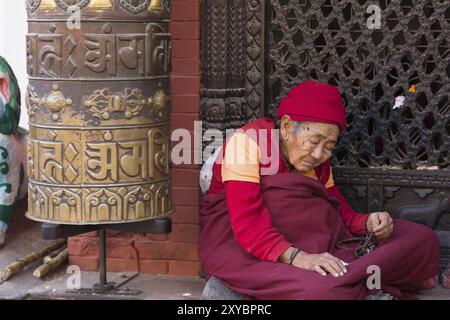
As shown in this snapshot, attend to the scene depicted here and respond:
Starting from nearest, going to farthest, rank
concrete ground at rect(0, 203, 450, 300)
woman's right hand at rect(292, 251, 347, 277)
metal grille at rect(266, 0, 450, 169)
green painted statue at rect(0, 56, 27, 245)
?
woman's right hand at rect(292, 251, 347, 277) < concrete ground at rect(0, 203, 450, 300) < metal grille at rect(266, 0, 450, 169) < green painted statue at rect(0, 56, 27, 245)

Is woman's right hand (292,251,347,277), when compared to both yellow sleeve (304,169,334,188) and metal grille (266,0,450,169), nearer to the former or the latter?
yellow sleeve (304,169,334,188)

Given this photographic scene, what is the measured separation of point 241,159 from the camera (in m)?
4.17

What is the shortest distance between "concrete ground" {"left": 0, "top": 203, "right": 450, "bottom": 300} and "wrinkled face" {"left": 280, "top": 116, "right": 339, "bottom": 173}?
976mm

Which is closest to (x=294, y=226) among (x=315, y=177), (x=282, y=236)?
(x=282, y=236)

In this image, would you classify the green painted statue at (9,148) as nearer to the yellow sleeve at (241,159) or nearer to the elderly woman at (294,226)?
the elderly woman at (294,226)

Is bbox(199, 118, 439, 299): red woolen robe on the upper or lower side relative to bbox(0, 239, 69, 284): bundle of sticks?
upper

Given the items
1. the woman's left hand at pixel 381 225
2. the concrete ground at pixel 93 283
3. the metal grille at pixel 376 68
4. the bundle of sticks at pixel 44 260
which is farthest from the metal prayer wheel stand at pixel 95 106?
the woman's left hand at pixel 381 225

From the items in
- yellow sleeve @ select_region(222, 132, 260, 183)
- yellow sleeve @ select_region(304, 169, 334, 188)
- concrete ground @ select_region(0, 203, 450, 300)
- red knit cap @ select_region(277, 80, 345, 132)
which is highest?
red knit cap @ select_region(277, 80, 345, 132)

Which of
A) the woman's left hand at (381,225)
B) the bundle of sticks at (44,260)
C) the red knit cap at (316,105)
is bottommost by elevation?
the bundle of sticks at (44,260)

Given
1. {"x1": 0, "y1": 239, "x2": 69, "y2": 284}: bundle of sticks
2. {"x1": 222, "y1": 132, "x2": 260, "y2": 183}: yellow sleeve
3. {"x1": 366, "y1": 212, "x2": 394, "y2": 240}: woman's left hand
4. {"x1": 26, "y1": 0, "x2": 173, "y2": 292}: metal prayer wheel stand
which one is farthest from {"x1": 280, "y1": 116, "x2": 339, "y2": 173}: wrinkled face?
{"x1": 0, "y1": 239, "x2": 69, "y2": 284}: bundle of sticks

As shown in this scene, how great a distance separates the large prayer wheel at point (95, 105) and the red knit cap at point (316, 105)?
2.14ft

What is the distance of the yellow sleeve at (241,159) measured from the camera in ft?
13.6

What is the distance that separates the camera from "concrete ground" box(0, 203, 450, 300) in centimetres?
461
